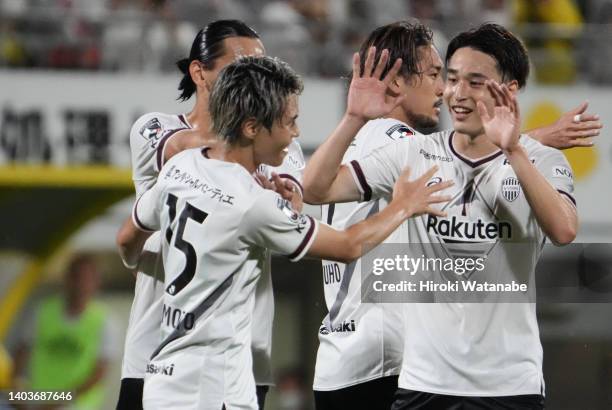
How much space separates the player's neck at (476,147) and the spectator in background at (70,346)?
11.8 feet

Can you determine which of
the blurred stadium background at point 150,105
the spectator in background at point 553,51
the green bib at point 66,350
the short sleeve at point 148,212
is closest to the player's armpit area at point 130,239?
the short sleeve at point 148,212

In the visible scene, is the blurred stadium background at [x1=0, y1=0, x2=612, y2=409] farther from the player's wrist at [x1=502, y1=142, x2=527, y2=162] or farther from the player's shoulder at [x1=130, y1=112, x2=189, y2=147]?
the player's wrist at [x1=502, y1=142, x2=527, y2=162]

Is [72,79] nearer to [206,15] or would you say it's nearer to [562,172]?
[206,15]

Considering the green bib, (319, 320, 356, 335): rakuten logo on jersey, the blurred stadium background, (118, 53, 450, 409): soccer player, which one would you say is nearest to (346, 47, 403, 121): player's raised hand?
(118, 53, 450, 409): soccer player

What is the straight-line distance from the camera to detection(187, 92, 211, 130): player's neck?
13.2 feet

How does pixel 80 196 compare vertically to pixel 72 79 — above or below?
below

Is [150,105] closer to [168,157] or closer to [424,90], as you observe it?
[424,90]

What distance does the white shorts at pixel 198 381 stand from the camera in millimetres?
3240

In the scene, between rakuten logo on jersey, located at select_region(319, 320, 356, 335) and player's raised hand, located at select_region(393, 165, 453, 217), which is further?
rakuten logo on jersey, located at select_region(319, 320, 356, 335)

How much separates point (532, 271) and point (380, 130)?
0.91m

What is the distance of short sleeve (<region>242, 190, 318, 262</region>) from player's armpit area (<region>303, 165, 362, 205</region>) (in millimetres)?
214

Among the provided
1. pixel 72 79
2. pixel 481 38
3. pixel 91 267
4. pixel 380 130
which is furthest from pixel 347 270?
pixel 91 267

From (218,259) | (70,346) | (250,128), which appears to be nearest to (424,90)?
(250,128)

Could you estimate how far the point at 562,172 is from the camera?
11.4ft
